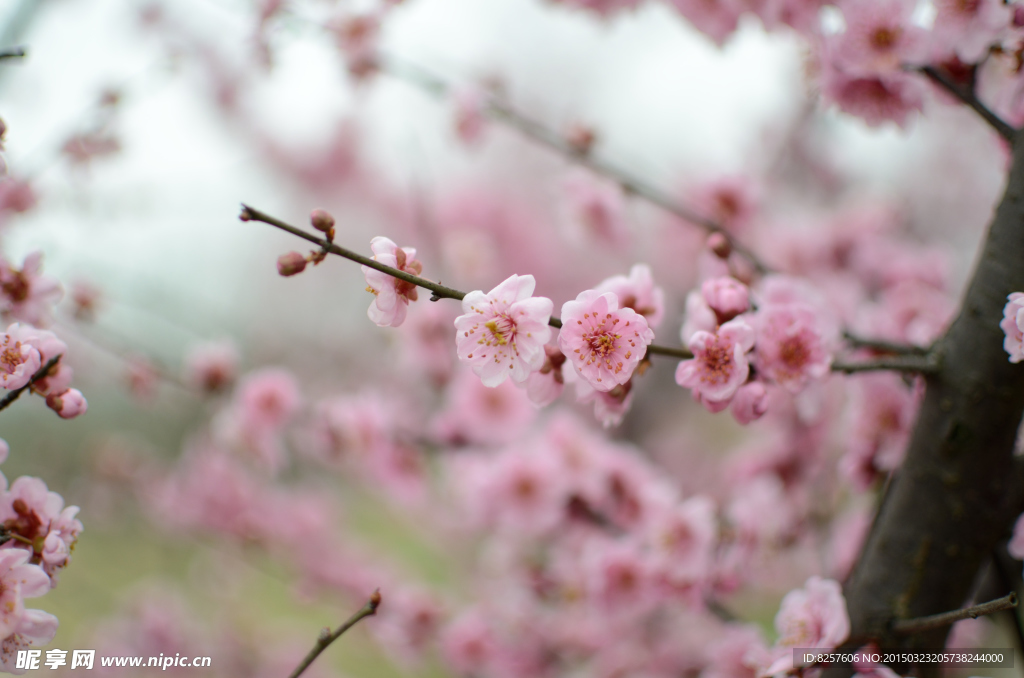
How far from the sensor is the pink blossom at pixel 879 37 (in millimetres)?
988

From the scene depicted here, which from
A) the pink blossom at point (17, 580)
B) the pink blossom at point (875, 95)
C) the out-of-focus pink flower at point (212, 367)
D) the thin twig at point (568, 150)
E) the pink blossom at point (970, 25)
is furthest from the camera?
the out-of-focus pink flower at point (212, 367)

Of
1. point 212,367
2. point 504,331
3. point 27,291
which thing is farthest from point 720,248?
point 212,367

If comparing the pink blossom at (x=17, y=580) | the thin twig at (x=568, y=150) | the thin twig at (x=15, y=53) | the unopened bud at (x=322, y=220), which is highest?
the thin twig at (x=568, y=150)

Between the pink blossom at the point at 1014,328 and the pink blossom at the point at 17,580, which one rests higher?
the pink blossom at the point at 1014,328

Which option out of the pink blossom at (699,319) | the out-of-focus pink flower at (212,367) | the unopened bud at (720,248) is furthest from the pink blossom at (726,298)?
the out-of-focus pink flower at (212,367)

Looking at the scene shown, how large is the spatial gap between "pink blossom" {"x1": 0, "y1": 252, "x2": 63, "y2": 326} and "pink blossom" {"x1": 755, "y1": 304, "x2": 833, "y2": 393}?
3.33 feet

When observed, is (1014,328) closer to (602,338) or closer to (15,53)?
(602,338)

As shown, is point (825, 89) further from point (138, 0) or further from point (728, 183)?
point (138, 0)

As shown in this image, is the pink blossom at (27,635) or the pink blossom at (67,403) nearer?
the pink blossom at (27,635)

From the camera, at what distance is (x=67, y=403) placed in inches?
31.4

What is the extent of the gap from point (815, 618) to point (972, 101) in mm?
840

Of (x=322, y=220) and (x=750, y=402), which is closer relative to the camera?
(x=322, y=220)

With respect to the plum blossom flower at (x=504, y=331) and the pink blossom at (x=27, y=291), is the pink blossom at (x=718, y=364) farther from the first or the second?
the pink blossom at (x=27, y=291)

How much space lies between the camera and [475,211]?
5223 mm
